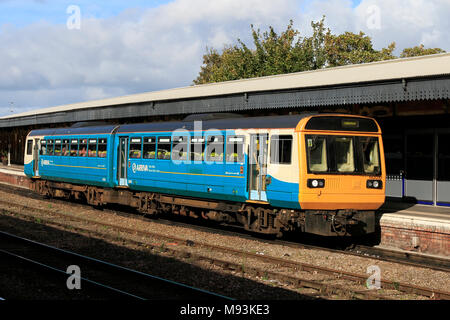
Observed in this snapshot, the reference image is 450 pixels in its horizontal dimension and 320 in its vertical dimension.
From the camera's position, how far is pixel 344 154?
1148 cm

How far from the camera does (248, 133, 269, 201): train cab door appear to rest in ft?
39.1

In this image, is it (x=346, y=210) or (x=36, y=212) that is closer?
(x=346, y=210)

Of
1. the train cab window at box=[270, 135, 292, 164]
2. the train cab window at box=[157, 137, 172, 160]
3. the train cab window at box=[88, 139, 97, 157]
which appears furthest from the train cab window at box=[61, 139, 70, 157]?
the train cab window at box=[270, 135, 292, 164]

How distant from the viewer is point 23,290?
786 centimetres

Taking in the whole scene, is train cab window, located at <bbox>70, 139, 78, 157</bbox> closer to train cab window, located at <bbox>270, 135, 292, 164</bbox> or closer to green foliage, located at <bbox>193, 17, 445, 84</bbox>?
train cab window, located at <bbox>270, 135, 292, 164</bbox>

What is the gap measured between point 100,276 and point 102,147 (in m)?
9.41

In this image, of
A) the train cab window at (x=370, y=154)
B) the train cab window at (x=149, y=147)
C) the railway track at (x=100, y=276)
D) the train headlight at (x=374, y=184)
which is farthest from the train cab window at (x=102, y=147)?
the train headlight at (x=374, y=184)

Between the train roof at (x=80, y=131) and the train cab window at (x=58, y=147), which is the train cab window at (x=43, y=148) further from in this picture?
the train cab window at (x=58, y=147)

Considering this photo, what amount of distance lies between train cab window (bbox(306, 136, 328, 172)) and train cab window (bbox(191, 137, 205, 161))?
3440mm

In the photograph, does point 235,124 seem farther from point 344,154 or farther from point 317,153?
point 344,154

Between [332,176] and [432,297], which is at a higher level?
[332,176]

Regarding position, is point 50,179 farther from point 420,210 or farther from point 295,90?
point 420,210
